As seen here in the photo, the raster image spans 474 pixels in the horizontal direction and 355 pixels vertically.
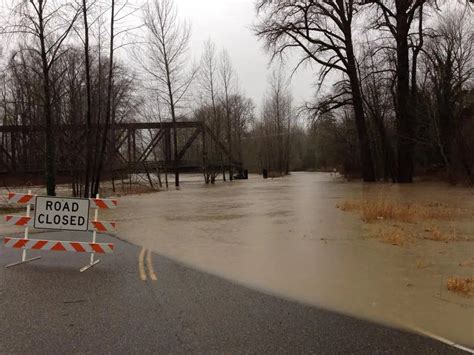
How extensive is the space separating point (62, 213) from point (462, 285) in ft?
22.5

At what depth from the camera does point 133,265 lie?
8969 mm

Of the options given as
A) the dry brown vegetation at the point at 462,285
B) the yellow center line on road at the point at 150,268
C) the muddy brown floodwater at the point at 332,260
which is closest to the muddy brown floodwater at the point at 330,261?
the muddy brown floodwater at the point at 332,260

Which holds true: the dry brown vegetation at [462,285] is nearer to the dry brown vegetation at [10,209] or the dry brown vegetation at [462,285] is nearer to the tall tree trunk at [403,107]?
the dry brown vegetation at [10,209]

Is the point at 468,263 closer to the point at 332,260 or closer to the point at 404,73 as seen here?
the point at 332,260

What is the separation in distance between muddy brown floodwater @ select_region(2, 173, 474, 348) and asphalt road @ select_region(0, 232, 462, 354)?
1.65 feet

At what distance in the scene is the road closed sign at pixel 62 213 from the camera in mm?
8961

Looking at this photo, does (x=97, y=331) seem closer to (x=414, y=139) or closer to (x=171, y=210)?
(x=171, y=210)

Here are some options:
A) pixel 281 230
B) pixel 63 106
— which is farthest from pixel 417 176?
pixel 281 230

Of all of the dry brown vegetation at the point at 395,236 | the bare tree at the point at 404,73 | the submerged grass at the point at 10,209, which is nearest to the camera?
the dry brown vegetation at the point at 395,236

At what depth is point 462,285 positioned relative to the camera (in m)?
6.98

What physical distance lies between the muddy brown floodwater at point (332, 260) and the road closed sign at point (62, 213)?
1.87 metres

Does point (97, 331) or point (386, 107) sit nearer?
point (97, 331)

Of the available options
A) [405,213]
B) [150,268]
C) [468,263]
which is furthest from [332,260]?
[405,213]

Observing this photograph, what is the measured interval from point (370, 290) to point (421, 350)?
2.26 metres
